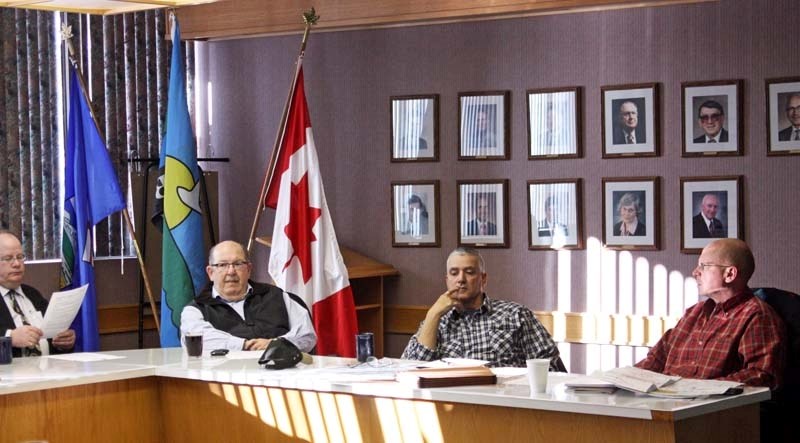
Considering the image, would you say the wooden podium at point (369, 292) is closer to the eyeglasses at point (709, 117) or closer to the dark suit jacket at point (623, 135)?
the dark suit jacket at point (623, 135)

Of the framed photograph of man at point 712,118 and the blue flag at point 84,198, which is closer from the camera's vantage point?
the framed photograph of man at point 712,118

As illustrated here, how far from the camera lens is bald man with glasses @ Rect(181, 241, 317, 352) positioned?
5.02 m

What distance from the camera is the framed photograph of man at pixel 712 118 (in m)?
5.84

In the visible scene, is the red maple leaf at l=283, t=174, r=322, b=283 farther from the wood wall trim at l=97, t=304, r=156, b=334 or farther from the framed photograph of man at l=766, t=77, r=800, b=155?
the framed photograph of man at l=766, t=77, r=800, b=155

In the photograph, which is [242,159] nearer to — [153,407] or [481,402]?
[153,407]

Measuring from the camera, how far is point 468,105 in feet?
21.7

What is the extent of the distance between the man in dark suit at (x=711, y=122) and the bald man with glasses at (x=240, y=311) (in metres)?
2.30

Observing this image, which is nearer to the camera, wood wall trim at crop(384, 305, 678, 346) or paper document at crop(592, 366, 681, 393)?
paper document at crop(592, 366, 681, 393)

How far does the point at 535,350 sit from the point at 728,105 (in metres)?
1.97

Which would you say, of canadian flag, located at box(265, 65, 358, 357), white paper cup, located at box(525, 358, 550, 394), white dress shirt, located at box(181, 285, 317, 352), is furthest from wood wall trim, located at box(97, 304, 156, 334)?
white paper cup, located at box(525, 358, 550, 394)

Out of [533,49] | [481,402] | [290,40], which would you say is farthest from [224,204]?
[481,402]

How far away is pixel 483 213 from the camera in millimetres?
6582

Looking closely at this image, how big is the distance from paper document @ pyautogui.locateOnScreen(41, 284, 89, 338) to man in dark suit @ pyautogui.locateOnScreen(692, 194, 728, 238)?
3.10 meters

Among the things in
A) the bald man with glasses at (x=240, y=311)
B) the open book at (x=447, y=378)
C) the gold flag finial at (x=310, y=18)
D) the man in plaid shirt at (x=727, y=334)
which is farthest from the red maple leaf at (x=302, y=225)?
the open book at (x=447, y=378)
